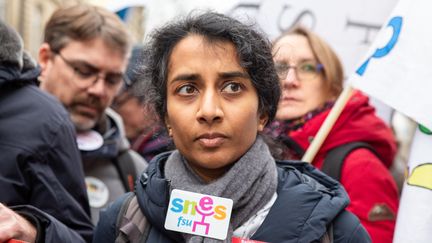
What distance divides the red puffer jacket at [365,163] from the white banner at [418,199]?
199 mm

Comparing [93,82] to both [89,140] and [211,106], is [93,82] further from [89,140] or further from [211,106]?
[211,106]

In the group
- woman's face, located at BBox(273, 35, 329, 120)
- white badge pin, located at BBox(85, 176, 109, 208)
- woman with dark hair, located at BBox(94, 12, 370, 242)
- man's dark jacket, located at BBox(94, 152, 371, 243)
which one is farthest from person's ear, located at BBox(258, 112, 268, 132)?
white badge pin, located at BBox(85, 176, 109, 208)

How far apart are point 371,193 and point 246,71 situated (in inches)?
38.4

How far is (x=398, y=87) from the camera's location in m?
2.78

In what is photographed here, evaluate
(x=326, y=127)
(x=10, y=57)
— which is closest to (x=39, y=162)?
(x=10, y=57)

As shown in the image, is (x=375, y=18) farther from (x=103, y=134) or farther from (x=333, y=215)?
(x=333, y=215)

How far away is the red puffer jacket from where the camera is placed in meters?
2.77

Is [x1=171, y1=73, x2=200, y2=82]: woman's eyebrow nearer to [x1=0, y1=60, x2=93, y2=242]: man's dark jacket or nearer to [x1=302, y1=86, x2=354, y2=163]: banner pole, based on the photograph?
[x1=0, y1=60, x2=93, y2=242]: man's dark jacket

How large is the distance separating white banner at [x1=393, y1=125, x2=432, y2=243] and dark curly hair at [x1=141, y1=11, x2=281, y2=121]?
69cm

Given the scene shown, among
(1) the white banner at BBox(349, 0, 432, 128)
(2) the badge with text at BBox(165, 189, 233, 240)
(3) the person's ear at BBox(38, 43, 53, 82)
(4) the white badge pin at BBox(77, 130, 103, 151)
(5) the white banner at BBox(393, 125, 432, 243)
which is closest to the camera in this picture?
(2) the badge with text at BBox(165, 189, 233, 240)

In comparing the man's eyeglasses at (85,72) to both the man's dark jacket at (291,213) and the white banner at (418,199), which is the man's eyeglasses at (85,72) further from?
the white banner at (418,199)

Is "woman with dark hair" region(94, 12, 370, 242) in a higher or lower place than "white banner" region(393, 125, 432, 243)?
higher

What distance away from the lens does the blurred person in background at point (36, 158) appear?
2258 mm

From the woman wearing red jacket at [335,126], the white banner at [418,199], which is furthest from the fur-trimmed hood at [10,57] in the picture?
the white banner at [418,199]
